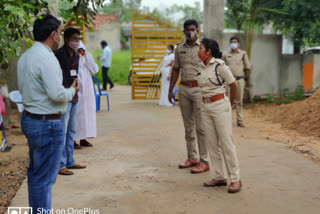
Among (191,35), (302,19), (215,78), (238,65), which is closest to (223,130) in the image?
(215,78)

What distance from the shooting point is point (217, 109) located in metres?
4.94

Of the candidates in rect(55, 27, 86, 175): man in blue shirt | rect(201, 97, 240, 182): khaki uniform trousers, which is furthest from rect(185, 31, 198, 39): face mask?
rect(55, 27, 86, 175): man in blue shirt

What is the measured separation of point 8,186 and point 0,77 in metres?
6.79

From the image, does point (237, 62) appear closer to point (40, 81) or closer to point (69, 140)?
point (69, 140)

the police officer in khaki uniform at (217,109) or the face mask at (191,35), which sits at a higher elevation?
Answer: the face mask at (191,35)

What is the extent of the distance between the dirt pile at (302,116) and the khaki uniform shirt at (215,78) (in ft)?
14.4

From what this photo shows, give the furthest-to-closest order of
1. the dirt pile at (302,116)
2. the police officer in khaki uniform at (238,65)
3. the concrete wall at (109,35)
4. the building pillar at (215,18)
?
1. the concrete wall at (109,35)
2. the building pillar at (215,18)
3. the police officer in khaki uniform at (238,65)
4. the dirt pile at (302,116)

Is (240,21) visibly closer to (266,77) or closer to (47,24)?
(266,77)

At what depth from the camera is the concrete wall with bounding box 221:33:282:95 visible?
1305cm

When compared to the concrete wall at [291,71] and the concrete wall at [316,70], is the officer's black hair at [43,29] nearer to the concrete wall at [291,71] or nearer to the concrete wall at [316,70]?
the concrete wall at [291,71]

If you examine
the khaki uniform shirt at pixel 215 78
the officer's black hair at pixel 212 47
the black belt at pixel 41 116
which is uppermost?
the officer's black hair at pixel 212 47

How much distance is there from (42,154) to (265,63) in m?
10.6

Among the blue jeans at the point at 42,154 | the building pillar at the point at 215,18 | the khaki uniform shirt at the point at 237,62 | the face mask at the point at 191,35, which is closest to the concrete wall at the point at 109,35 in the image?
the building pillar at the point at 215,18

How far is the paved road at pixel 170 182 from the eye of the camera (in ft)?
14.8
